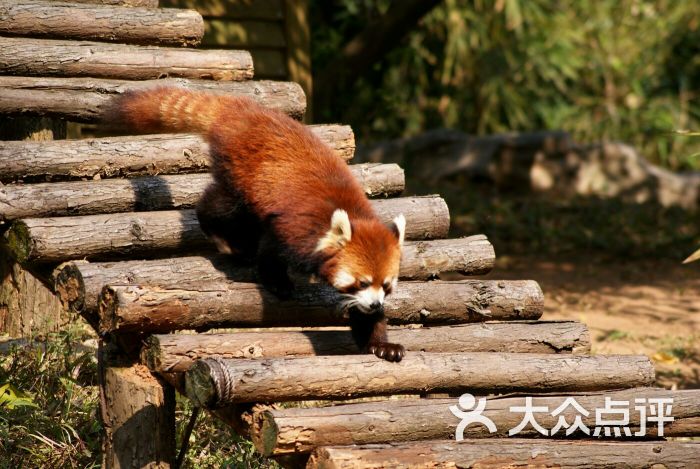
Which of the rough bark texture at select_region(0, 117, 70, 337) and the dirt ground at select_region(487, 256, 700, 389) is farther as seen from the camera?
the dirt ground at select_region(487, 256, 700, 389)

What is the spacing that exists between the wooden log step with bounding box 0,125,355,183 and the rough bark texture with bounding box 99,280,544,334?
1159 millimetres

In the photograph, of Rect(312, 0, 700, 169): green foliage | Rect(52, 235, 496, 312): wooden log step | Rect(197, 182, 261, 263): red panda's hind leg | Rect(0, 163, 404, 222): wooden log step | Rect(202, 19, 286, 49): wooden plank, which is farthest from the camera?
Rect(312, 0, 700, 169): green foliage

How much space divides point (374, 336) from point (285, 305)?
0.47m

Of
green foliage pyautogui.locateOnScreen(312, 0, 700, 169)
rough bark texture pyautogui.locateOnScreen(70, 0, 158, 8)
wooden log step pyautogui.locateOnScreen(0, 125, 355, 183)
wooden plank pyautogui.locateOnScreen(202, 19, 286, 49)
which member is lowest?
wooden log step pyautogui.locateOnScreen(0, 125, 355, 183)

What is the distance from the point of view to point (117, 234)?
4473 mm

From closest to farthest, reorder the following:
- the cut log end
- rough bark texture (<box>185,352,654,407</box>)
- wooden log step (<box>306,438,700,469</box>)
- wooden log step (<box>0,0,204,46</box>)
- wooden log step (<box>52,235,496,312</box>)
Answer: wooden log step (<box>306,438,700,469</box>)
rough bark texture (<box>185,352,654,407</box>)
wooden log step (<box>52,235,496,312</box>)
the cut log end
wooden log step (<box>0,0,204,46</box>)

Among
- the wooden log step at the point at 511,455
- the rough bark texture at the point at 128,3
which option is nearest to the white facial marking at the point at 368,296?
the wooden log step at the point at 511,455

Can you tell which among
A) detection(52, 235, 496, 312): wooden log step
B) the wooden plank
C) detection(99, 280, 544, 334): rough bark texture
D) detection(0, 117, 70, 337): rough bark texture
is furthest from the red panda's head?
the wooden plank

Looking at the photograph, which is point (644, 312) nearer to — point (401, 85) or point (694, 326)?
point (694, 326)

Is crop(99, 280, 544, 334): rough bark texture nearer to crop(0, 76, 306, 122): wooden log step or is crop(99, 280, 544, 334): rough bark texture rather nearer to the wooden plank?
crop(0, 76, 306, 122): wooden log step

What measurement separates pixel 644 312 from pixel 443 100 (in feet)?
20.9

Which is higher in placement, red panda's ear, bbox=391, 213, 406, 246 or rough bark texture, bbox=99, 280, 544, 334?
red panda's ear, bbox=391, 213, 406, 246

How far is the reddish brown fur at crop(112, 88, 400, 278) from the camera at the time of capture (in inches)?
157

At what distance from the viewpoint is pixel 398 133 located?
1327cm
